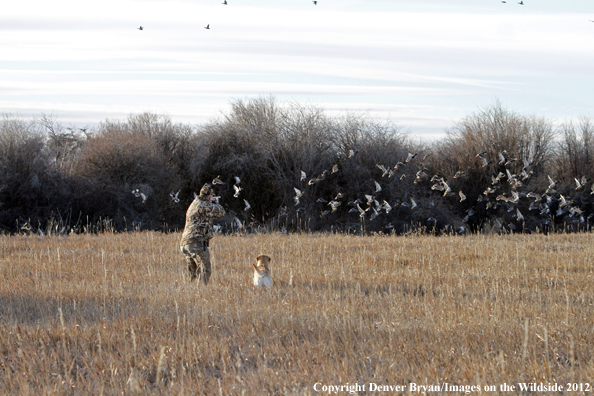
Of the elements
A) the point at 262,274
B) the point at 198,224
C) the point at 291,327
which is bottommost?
the point at 291,327

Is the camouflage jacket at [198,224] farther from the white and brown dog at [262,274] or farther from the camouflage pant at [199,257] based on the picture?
the white and brown dog at [262,274]

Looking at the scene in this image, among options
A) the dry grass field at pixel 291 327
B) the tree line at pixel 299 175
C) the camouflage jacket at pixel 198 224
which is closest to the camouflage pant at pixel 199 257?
the camouflage jacket at pixel 198 224

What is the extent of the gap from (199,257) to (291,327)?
2.97m

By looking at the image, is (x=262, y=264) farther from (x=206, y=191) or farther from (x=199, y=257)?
(x=206, y=191)

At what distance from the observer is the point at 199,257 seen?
8.97 meters

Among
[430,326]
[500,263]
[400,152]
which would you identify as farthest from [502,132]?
[430,326]

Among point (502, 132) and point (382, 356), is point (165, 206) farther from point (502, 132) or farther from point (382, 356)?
point (382, 356)

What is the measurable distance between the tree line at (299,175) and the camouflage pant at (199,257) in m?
17.5

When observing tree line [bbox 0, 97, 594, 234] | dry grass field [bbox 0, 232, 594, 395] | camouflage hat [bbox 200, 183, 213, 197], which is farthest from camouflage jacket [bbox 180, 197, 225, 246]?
tree line [bbox 0, 97, 594, 234]

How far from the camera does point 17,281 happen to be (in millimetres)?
9641

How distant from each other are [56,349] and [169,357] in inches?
51.6

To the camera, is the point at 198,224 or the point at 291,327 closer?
the point at 291,327

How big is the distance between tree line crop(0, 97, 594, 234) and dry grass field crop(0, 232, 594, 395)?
54.7 ft

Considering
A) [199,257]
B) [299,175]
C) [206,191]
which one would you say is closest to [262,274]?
[199,257]
